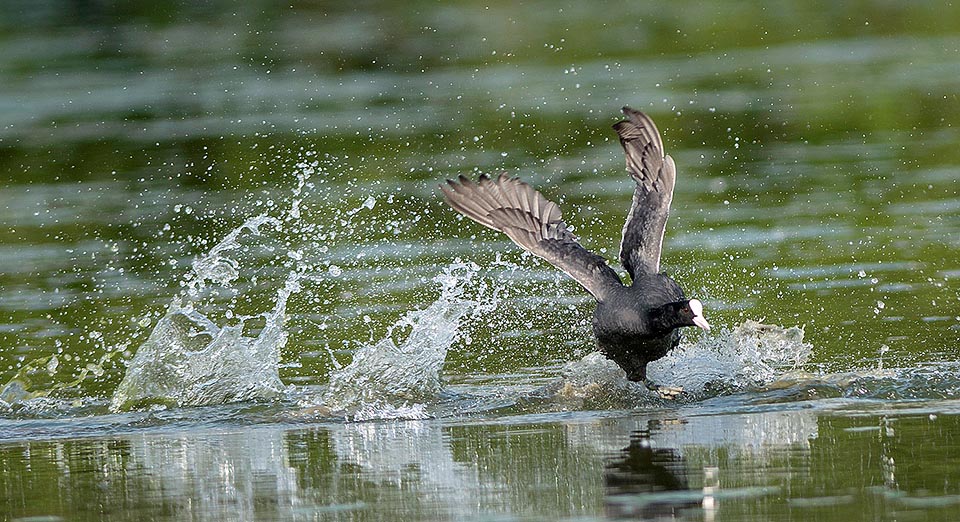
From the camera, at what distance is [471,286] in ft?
34.8

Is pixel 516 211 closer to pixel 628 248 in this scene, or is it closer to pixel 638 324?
pixel 628 248

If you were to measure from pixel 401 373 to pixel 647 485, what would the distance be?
2.78 metres

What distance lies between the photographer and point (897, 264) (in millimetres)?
10680

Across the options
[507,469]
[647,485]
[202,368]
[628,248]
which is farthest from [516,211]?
[647,485]

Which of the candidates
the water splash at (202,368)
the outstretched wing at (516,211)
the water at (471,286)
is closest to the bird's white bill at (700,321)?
the water at (471,286)

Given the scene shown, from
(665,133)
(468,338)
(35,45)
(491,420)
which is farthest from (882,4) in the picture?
(491,420)

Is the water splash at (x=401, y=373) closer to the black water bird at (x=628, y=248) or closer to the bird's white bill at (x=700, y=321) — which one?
the black water bird at (x=628, y=248)

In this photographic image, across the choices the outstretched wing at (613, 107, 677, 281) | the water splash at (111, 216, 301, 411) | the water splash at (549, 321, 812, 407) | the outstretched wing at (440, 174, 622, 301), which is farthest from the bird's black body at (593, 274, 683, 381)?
the water splash at (111, 216, 301, 411)

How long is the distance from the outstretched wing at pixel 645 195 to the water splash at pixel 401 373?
0.96 metres

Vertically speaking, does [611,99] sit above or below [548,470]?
above

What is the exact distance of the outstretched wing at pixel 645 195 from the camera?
878cm

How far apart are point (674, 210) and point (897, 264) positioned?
95.6 inches

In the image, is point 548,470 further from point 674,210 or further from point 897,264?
point 674,210

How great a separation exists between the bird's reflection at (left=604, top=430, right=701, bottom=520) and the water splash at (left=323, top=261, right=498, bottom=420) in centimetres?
172
